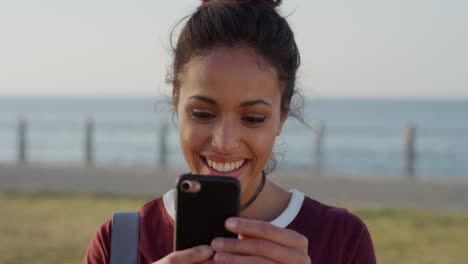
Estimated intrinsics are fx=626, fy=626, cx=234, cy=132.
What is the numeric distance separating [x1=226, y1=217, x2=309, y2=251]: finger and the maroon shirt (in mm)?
392

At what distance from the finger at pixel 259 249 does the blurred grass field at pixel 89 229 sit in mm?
4412

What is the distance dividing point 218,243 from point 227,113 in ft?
1.38

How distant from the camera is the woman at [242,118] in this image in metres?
1.85

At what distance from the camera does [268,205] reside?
2.12 m

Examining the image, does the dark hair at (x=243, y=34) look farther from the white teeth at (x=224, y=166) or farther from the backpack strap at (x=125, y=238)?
the backpack strap at (x=125, y=238)

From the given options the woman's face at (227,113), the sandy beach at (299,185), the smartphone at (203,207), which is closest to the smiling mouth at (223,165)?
the woman's face at (227,113)

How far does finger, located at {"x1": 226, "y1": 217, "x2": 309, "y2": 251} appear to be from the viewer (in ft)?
5.11

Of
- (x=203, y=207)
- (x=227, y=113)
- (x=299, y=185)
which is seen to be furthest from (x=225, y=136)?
(x=299, y=185)

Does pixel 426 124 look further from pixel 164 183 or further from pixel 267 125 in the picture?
pixel 267 125

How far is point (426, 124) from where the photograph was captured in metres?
71.1

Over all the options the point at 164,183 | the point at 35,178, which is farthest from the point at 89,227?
the point at 35,178

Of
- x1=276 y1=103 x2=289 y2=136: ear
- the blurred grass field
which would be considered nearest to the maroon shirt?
x1=276 y1=103 x2=289 y2=136: ear

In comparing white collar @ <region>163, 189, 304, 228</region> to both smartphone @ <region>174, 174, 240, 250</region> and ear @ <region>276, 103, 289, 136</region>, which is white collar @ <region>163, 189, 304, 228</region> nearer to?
ear @ <region>276, 103, 289, 136</region>

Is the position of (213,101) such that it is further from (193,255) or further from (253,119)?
(193,255)
